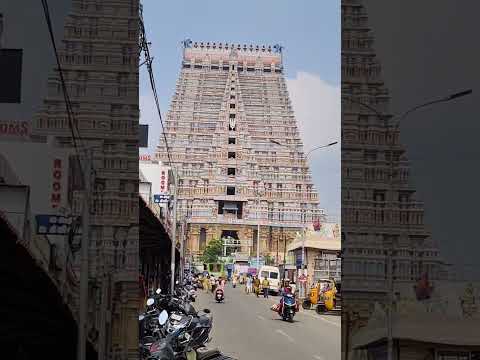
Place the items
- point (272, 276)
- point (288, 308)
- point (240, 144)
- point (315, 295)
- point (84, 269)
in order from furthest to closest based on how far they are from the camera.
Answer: point (240, 144)
point (272, 276)
point (315, 295)
point (288, 308)
point (84, 269)

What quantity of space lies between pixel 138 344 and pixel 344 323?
5.87ft

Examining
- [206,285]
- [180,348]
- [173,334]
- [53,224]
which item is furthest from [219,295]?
[53,224]

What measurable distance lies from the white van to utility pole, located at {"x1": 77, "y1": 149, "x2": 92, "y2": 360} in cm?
2211

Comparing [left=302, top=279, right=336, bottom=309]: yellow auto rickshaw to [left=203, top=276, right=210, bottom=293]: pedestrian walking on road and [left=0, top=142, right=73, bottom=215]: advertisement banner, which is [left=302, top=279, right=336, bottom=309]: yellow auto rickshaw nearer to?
[left=0, top=142, right=73, bottom=215]: advertisement banner

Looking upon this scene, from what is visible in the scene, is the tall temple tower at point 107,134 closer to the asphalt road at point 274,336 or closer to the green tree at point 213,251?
the asphalt road at point 274,336

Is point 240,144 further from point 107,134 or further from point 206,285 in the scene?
point 107,134

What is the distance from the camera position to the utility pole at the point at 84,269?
573cm

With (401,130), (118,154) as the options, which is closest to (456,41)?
(401,130)

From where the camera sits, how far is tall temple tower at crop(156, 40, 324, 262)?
29550 mm

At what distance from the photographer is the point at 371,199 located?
23.4 feet

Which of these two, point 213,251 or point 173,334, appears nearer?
point 173,334

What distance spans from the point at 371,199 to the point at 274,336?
15.6 ft

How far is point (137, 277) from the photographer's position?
278 inches

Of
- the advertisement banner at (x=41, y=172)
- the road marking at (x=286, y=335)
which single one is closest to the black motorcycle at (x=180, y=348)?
the advertisement banner at (x=41, y=172)
